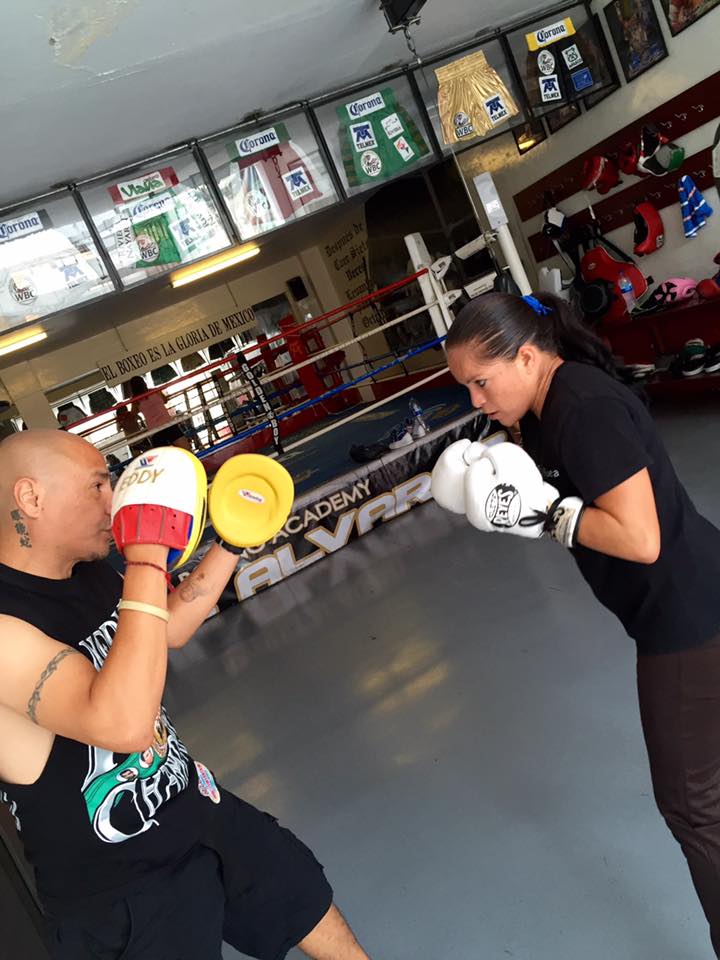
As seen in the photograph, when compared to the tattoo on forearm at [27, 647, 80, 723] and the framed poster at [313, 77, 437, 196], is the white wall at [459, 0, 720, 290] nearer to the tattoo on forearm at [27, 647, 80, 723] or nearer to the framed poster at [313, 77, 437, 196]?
the framed poster at [313, 77, 437, 196]

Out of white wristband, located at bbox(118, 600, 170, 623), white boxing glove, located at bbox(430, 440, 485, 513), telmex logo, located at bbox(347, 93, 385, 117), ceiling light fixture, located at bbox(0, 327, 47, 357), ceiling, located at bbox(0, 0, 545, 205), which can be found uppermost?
ceiling, located at bbox(0, 0, 545, 205)

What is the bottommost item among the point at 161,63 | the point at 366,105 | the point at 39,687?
the point at 39,687

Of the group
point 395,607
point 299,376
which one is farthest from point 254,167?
point 299,376

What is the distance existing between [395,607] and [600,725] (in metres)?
1.43

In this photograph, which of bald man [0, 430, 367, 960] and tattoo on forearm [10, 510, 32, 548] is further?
tattoo on forearm [10, 510, 32, 548]

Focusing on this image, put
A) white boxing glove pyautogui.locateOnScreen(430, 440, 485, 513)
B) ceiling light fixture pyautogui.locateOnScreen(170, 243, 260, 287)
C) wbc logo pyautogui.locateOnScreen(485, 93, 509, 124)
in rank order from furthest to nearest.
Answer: ceiling light fixture pyautogui.locateOnScreen(170, 243, 260, 287), wbc logo pyautogui.locateOnScreen(485, 93, 509, 124), white boxing glove pyautogui.locateOnScreen(430, 440, 485, 513)

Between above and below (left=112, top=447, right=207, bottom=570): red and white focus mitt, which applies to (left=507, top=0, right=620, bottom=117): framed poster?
above

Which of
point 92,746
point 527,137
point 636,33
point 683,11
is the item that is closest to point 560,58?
point 636,33

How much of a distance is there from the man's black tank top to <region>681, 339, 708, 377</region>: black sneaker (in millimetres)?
4087

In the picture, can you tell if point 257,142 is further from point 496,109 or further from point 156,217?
point 496,109

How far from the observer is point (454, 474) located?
159cm

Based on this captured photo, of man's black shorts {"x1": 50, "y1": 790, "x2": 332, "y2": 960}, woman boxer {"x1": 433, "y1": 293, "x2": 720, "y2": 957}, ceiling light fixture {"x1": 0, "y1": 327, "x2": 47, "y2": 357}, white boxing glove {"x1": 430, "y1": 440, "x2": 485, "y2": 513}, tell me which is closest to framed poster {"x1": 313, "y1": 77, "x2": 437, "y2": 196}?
white boxing glove {"x1": 430, "y1": 440, "x2": 485, "y2": 513}

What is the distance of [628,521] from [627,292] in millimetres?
4640

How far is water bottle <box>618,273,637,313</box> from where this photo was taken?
17.4 feet
